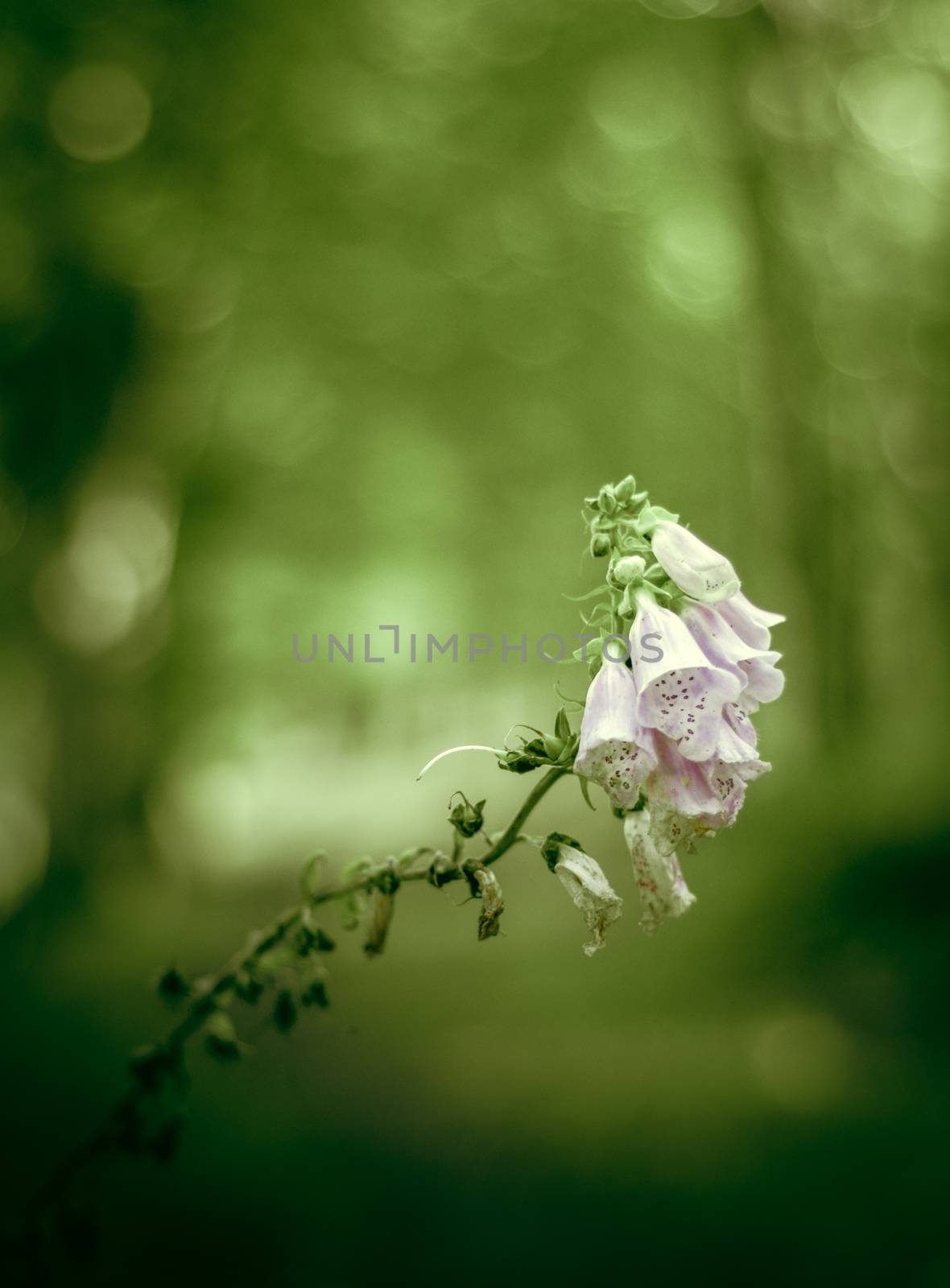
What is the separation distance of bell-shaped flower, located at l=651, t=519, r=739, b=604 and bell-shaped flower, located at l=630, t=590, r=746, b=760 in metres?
0.06

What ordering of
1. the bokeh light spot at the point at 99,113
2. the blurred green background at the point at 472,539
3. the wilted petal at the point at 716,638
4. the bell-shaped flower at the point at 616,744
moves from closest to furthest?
1. the bell-shaped flower at the point at 616,744
2. the wilted petal at the point at 716,638
3. the blurred green background at the point at 472,539
4. the bokeh light spot at the point at 99,113

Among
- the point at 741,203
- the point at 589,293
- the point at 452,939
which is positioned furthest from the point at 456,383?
the point at 452,939

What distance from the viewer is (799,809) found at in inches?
237

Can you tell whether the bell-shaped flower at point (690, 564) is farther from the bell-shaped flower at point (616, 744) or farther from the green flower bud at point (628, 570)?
the bell-shaped flower at point (616, 744)

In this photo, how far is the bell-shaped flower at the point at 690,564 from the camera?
4.13 ft

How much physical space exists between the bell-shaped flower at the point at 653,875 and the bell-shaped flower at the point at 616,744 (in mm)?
120

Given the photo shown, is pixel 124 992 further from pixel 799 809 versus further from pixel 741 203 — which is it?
pixel 741 203

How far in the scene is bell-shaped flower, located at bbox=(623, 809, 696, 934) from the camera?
1.34m

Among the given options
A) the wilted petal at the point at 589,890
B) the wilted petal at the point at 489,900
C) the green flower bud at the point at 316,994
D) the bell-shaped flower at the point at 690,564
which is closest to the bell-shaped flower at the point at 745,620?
the bell-shaped flower at the point at 690,564

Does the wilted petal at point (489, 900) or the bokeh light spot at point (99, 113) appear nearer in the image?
the wilted petal at point (489, 900)

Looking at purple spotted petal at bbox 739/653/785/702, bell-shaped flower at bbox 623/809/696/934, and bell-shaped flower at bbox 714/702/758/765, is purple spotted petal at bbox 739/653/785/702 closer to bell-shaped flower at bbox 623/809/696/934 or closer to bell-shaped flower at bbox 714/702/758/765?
bell-shaped flower at bbox 714/702/758/765

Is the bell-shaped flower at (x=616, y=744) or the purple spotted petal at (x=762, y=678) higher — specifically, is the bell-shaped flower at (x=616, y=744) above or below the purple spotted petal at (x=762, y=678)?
below

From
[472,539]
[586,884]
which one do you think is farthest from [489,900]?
[472,539]

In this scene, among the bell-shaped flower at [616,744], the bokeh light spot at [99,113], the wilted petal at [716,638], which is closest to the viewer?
the bell-shaped flower at [616,744]
